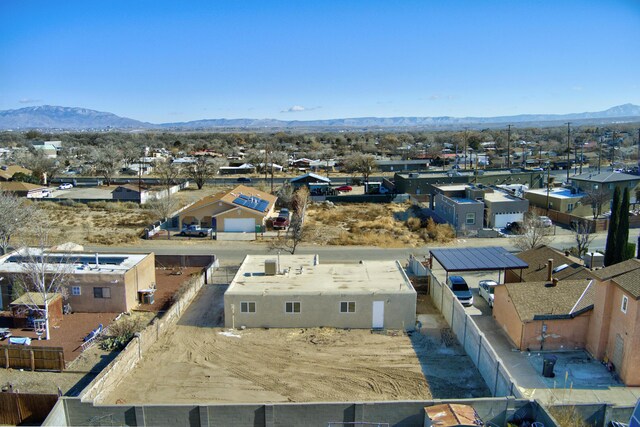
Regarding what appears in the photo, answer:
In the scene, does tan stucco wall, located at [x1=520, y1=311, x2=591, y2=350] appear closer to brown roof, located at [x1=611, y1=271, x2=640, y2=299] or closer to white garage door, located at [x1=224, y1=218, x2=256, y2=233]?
brown roof, located at [x1=611, y1=271, x2=640, y2=299]

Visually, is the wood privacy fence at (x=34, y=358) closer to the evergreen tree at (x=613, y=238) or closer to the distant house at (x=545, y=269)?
the distant house at (x=545, y=269)

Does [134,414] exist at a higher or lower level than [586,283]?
lower

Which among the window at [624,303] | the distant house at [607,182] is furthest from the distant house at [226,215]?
the distant house at [607,182]

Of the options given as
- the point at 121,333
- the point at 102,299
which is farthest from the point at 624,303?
the point at 102,299

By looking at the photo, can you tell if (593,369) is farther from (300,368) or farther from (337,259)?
(337,259)

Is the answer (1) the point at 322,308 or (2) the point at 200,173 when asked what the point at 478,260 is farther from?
(2) the point at 200,173

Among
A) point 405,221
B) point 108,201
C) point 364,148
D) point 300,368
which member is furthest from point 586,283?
point 364,148
